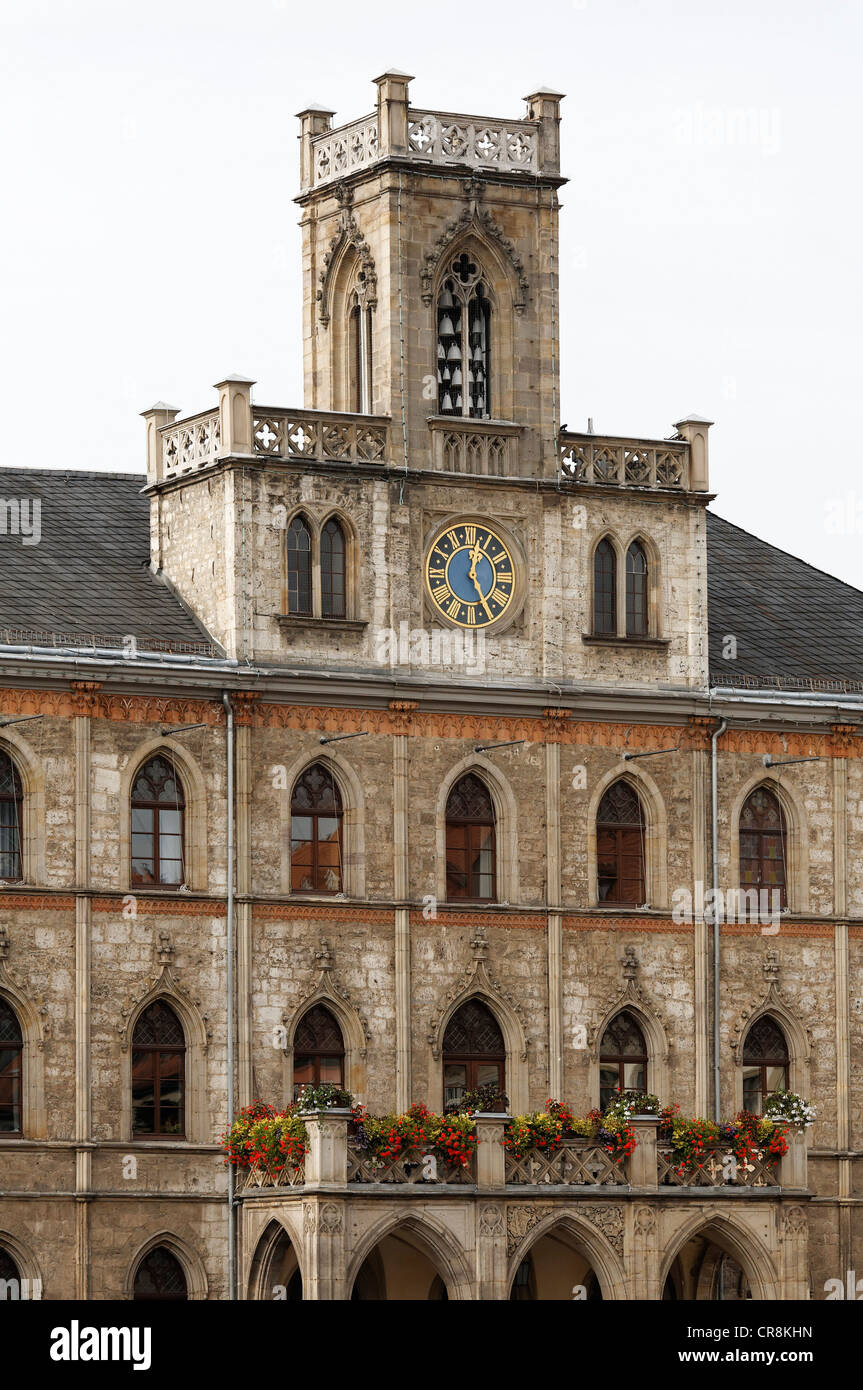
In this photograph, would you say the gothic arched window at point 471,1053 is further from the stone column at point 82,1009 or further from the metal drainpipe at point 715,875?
the stone column at point 82,1009

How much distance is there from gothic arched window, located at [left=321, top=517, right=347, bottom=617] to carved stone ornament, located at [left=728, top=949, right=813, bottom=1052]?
967cm

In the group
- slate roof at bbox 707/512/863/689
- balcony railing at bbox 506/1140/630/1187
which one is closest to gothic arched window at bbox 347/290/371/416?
slate roof at bbox 707/512/863/689

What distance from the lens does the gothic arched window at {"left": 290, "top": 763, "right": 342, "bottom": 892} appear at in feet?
209

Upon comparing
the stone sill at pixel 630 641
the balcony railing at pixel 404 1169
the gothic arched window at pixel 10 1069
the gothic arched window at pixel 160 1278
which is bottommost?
the gothic arched window at pixel 160 1278

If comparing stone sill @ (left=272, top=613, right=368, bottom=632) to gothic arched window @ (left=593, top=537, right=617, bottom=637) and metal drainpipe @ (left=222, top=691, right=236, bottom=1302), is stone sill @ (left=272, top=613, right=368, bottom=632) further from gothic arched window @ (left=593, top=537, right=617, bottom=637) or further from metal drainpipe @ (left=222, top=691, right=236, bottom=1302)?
gothic arched window @ (left=593, top=537, right=617, bottom=637)

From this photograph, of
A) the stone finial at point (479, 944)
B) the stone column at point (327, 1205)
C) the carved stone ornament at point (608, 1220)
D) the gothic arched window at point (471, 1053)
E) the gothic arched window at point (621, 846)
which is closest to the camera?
the stone column at point (327, 1205)

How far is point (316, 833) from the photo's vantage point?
63.9m

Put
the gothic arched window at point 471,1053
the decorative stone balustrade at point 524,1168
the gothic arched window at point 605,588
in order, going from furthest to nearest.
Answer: the gothic arched window at point 605,588 → the gothic arched window at point 471,1053 → the decorative stone balustrade at point 524,1168

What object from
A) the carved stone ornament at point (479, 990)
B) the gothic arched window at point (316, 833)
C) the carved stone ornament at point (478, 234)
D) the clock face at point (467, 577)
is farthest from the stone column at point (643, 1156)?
the carved stone ornament at point (478, 234)

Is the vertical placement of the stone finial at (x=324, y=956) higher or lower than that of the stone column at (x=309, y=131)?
lower

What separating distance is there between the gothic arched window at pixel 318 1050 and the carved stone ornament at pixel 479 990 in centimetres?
→ 167

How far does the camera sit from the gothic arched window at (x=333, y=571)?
212 ft
